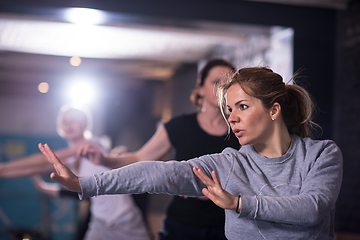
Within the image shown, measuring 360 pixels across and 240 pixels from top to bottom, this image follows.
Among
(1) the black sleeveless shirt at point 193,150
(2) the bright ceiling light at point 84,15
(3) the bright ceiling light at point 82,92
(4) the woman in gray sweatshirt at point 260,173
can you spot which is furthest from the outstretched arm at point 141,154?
(2) the bright ceiling light at point 84,15

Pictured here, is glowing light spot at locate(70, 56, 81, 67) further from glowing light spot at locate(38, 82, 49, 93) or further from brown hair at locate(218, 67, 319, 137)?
brown hair at locate(218, 67, 319, 137)

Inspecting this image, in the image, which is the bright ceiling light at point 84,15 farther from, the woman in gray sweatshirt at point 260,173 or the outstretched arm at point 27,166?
the woman in gray sweatshirt at point 260,173

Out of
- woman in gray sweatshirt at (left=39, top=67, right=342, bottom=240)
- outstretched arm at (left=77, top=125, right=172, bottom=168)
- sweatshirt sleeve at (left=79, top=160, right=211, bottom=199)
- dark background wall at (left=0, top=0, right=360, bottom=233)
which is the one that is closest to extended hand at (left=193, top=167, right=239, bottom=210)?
woman in gray sweatshirt at (left=39, top=67, right=342, bottom=240)

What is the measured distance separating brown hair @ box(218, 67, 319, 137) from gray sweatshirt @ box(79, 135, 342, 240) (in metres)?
0.08

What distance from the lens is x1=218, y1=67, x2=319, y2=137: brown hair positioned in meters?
1.15

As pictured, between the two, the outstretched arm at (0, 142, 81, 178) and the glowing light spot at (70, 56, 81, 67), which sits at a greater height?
the glowing light spot at (70, 56, 81, 67)

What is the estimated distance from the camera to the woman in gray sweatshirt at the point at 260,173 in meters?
0.97

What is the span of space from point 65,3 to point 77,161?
1005mm

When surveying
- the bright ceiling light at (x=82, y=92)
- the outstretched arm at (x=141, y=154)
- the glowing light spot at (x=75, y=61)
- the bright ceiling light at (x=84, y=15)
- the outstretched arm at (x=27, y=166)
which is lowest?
the outstretched arm at (x=27, y=166)

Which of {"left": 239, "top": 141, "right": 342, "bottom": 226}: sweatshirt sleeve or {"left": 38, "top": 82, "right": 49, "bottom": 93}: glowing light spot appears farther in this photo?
{"left": 38, "top": 82, "right": 49, "bottom": 93}: glowing light spot

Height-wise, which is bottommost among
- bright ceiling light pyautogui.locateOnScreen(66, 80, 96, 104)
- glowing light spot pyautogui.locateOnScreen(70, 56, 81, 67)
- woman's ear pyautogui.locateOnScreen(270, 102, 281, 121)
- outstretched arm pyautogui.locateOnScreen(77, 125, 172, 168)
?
outstretched arm pyautogui.locateOnScreen(77, 125, 172, 168)

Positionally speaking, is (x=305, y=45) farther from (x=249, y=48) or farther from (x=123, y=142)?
(x=123, y=142)

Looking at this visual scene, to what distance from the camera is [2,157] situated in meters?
2.16

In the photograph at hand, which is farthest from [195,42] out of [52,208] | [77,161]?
[52,208]
